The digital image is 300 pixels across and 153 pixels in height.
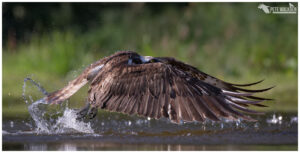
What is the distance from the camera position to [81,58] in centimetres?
1373

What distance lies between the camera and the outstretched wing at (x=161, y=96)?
664 centimetres

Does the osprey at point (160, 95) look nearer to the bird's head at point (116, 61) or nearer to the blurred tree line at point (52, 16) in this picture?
the bird's head at point (116, 61)

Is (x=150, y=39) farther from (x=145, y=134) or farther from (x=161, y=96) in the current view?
(x=161, y=96)

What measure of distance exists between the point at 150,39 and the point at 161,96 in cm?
807

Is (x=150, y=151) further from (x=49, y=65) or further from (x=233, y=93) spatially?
(x=49, y=65)

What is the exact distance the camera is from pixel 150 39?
48.5 feet

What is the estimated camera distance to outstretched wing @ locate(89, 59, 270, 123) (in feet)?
21.8

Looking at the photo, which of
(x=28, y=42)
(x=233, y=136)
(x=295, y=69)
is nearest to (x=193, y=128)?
(x=233, y=136)

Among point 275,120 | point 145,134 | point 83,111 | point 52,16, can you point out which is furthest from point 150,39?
point 145,134

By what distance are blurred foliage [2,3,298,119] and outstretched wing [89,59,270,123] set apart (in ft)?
13.4

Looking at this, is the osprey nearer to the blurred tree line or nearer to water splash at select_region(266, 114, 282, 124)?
water splash at select_region(266, 114, 282, 124)

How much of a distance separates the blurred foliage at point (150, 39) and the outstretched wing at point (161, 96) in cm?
410

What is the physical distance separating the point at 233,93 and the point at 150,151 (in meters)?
1.60

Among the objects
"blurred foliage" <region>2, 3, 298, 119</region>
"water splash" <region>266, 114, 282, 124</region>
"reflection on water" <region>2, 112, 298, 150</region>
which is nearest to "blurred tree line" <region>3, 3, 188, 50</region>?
"blurred foliage" <region>2, 3, 298, 119</region>
